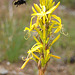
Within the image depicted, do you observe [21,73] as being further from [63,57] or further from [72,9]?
[72,9]

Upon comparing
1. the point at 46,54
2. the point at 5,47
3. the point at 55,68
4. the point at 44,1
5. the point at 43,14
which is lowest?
the point at 55,68

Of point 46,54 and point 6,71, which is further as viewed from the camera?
point 6,71

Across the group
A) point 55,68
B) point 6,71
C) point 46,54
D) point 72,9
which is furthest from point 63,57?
point 72,9

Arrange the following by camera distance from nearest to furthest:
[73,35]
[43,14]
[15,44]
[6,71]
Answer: [43,14] → [6,71] → [15,44] → [73,35]

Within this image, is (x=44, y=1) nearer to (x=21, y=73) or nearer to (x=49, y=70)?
(x=21, y=73)

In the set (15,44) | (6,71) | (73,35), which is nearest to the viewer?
(6,71)

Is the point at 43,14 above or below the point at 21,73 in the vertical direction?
above

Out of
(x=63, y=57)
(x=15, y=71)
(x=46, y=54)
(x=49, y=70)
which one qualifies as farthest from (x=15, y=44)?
(x=46, y=54)

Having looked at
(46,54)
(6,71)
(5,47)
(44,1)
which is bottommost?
(6,71)

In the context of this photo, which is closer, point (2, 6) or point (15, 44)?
point (15, 44)
